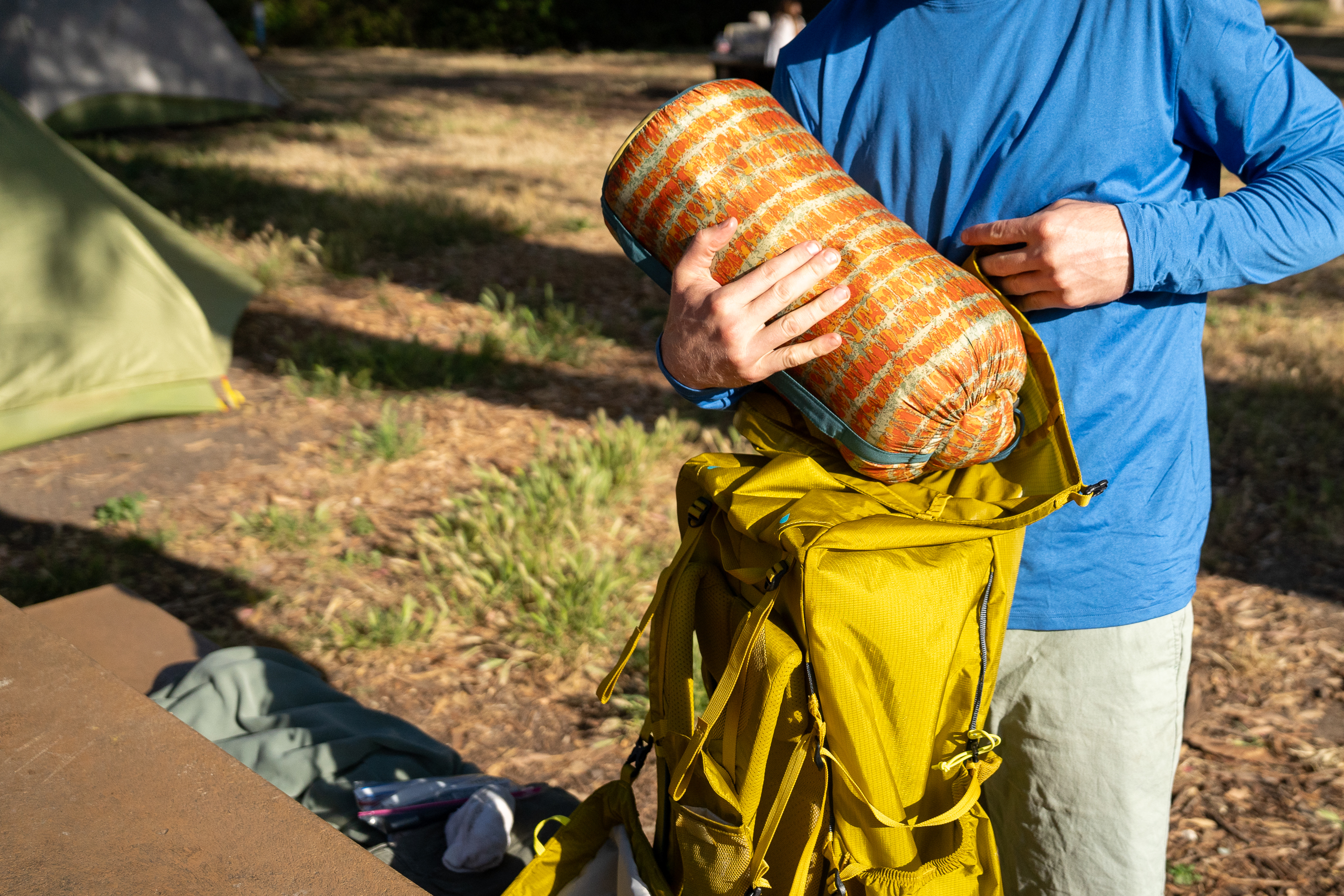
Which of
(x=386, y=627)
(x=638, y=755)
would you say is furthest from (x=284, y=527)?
(x=638, y=755)

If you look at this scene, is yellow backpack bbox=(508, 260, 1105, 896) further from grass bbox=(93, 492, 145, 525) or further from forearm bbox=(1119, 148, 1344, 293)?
grass bbox=(93, 492, 145, 525)

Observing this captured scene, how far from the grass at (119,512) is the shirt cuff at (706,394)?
3.59 m

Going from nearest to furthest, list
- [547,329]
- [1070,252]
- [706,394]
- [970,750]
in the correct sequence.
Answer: [1070,252] < [970,750] < [706,394] < [547,329]

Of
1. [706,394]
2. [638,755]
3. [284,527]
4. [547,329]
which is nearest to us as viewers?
[706,394]

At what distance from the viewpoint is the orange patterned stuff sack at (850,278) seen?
4.14 feet

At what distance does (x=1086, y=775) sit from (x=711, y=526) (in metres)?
0.68

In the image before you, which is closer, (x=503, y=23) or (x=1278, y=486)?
(x=1278, y=486)

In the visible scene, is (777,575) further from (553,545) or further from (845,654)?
(553,545)

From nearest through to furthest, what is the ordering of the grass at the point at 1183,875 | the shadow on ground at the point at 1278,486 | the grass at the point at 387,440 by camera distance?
1. the grass at the point at 1183,875
2. the shadow on ground at the point at 1278,486
3. the grass at the point at 387,440

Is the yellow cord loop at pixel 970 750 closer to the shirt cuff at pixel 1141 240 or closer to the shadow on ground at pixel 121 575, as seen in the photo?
the shirt cuff at pixel 1141 240

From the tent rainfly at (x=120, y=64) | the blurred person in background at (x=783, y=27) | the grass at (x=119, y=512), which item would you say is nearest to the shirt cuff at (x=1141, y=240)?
the grass at (x=119, y=512)

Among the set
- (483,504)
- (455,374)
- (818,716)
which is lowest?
(455,374)

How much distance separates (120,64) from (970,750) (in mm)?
12208

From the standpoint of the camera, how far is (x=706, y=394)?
1.48m
